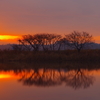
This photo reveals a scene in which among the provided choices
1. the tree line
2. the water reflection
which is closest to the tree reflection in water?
the water reflection

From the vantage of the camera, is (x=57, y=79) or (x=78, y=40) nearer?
(x=57, y=79)

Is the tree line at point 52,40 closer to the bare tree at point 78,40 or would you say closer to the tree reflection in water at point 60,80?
the bare tree at point 78,40

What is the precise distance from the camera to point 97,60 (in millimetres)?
35750

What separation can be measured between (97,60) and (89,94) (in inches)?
1027

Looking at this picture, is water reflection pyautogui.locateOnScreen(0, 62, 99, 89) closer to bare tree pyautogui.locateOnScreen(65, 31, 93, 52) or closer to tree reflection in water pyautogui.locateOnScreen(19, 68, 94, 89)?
tree reflection in water pyautogui.locateOnScreen(19, 68, 94, 89)

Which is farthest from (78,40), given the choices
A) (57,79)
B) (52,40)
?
(57,79)

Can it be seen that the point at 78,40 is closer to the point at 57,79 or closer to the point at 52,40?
the point at 52,40

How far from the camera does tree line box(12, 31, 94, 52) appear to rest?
45.7 m

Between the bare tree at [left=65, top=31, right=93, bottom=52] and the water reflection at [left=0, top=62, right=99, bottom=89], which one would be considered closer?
the water reflection at [left=0, top=62, right=99, bottom=89]

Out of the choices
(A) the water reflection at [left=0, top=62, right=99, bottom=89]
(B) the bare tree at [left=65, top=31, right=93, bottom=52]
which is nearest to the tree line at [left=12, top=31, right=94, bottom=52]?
(B) the bare tree at [left=65, top=31, right=93, bottom=52]

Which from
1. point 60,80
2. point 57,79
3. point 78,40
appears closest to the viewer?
point 60,80

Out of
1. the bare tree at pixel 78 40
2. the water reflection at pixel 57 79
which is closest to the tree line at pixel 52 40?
the bare tree at pixel 78 40

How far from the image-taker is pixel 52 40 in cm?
5188

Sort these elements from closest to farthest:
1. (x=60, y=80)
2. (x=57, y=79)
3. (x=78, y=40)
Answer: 1. (x=60, y=80)
2. (x=57, y=79)
3. (x=78, y=40)
